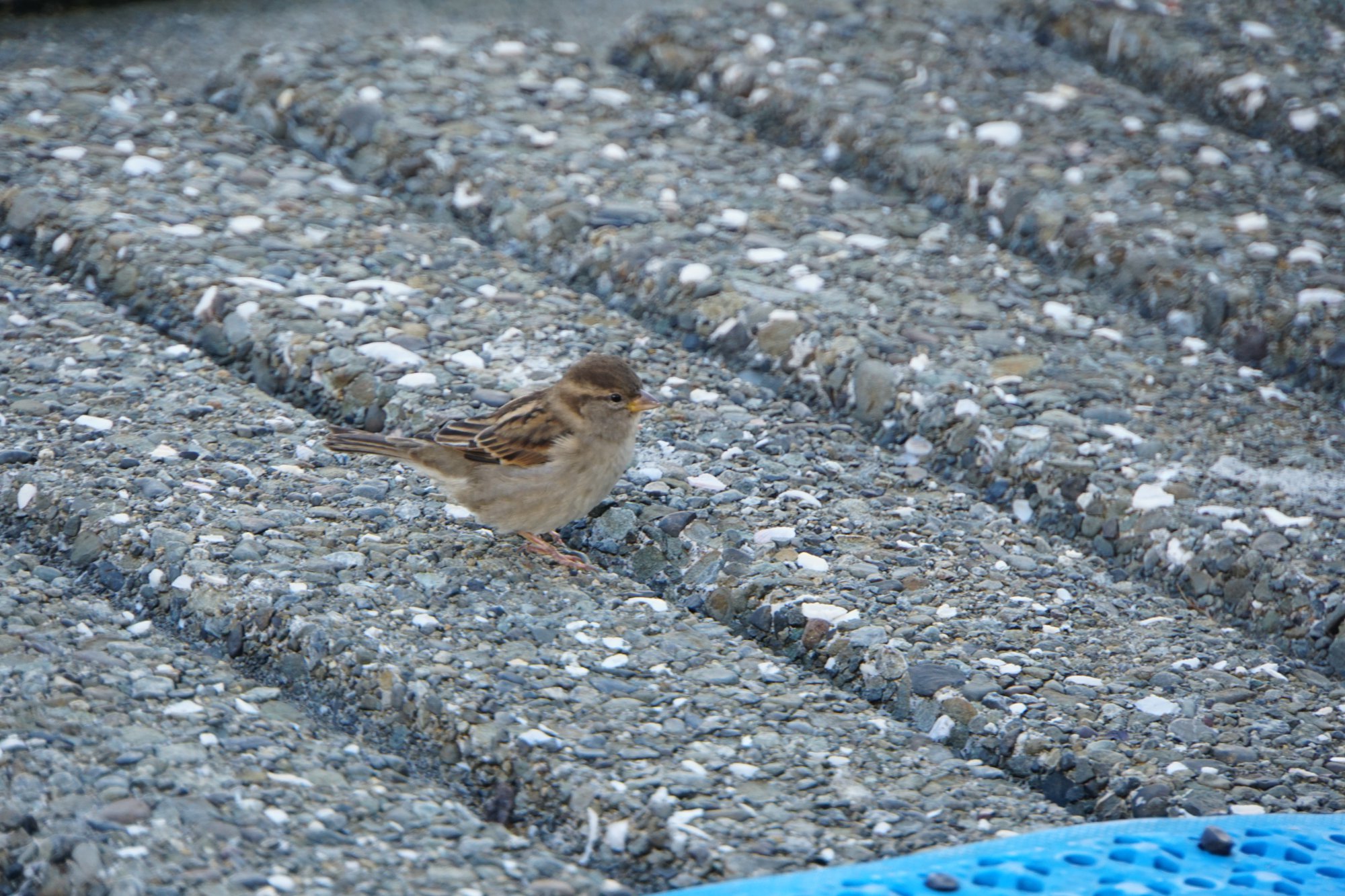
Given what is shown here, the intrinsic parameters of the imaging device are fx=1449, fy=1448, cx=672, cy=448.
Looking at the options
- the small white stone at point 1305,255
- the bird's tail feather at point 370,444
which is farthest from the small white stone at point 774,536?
the small white stone at point 1305,255

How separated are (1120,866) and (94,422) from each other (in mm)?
2776

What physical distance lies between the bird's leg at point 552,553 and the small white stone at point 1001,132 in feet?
9.02

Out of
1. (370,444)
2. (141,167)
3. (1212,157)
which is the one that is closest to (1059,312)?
(1212,157)

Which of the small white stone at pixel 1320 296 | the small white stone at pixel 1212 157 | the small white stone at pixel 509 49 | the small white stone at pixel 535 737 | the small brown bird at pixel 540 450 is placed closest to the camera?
the small white stone at pixel 535 737

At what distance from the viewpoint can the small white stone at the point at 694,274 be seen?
4.71m

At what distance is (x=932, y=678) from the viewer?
329 centimetres

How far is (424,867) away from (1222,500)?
241 cm

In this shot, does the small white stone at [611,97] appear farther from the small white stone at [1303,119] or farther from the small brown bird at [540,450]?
the small white stone at [1303,119]

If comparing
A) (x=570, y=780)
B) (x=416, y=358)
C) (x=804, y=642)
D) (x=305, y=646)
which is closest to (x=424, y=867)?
(x=570, y=780)

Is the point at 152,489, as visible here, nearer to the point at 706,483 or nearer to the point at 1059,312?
the point at 706,483

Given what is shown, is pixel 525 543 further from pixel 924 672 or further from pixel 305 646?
pixel 924 672

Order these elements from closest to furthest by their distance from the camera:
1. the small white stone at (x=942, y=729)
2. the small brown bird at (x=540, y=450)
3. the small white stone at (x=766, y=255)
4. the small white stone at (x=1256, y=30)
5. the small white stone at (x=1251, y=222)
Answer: the small white stone at (x=942, y=729)
the small brown bird at (x=540, y=450)
the small white stone at (x=766, y=255)
the small white stone at (x=1251, y=222)
the small white stone at (x=1256, y=30)

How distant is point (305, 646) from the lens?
3.20 metres

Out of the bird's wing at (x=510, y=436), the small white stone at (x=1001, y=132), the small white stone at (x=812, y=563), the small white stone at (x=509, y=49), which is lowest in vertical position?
the small white stone at (x=812, y=563)
